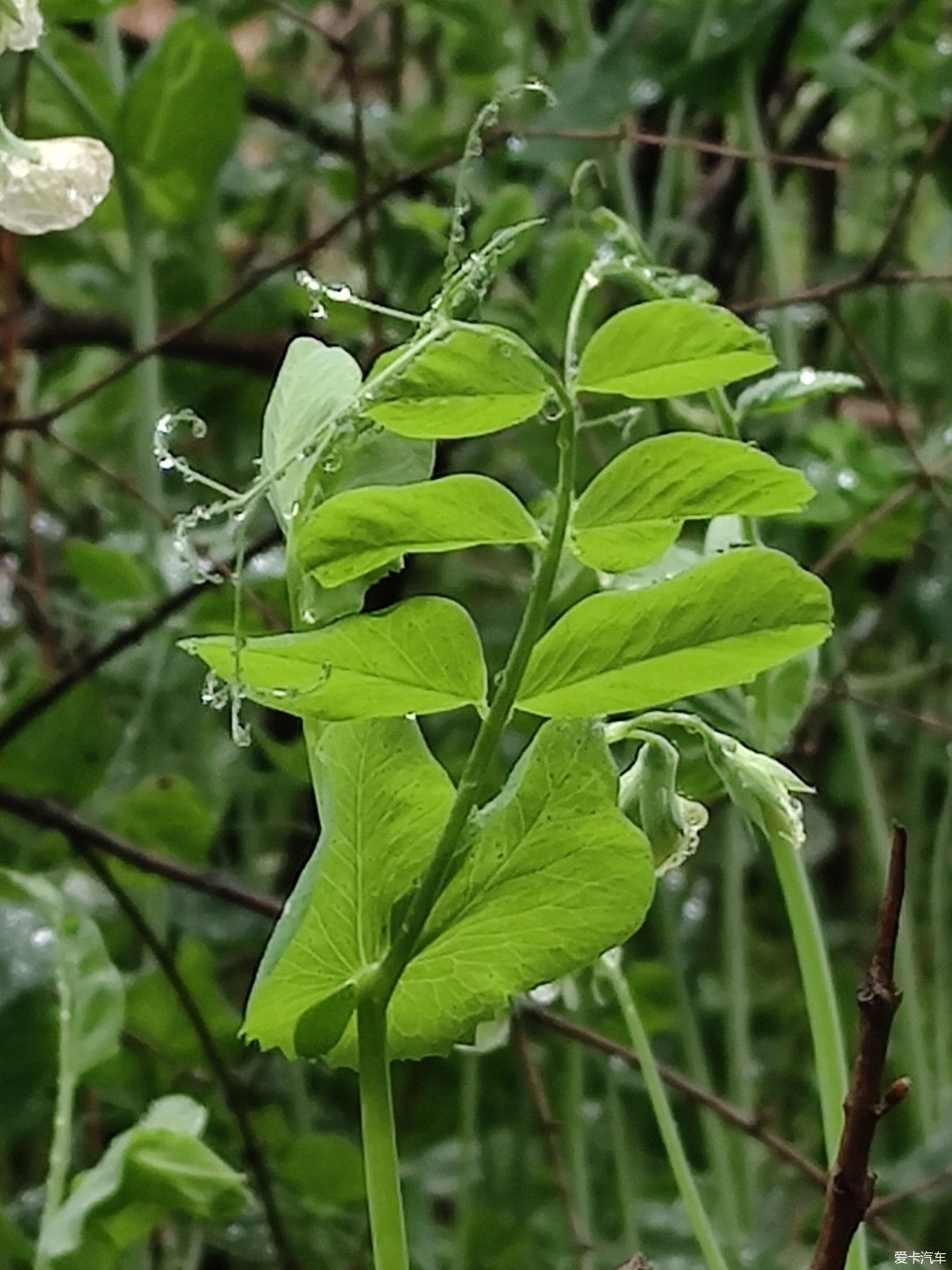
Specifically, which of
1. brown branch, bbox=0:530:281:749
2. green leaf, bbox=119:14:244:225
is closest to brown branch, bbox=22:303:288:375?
green leaf, bbox=119:14:244:225

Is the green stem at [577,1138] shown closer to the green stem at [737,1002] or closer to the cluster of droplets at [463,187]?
the green stem at [737,1002]

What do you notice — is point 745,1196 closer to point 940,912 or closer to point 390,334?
point 940,912

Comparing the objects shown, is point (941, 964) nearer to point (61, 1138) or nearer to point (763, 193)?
point (763, 193)

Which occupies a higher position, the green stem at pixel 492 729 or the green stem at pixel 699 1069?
the green stem at pixel 492 729

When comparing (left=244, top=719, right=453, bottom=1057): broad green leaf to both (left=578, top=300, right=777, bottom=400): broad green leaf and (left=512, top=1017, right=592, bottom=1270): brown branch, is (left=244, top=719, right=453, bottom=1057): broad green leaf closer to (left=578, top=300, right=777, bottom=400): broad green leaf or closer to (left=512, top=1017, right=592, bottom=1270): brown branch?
(left=578, top=300, right=777, bottom=400): broad green leaf

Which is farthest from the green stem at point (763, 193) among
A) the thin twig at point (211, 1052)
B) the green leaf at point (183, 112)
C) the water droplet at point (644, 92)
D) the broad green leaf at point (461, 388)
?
the broad green leaf at point (461, 388)

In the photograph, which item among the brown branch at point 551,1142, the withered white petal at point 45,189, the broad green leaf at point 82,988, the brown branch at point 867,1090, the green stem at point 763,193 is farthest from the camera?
the green stem at point 763,193

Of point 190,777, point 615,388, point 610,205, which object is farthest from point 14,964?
point 610,205
